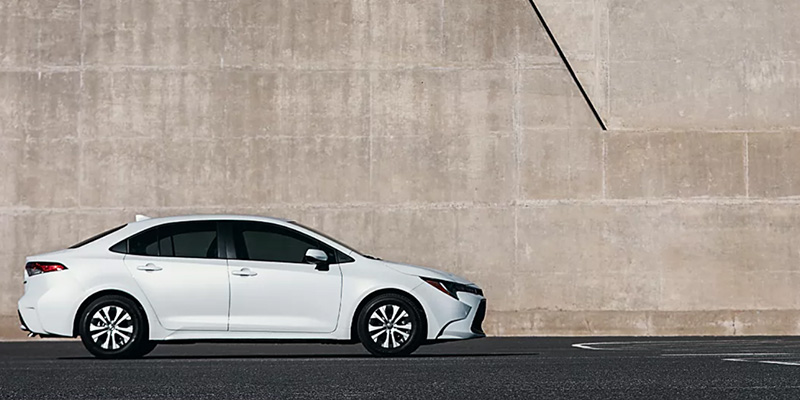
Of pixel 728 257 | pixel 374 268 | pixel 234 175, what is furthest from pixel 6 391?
pixel 728 257

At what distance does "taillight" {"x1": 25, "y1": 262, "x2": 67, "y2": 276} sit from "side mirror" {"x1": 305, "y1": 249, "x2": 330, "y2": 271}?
2.47 m

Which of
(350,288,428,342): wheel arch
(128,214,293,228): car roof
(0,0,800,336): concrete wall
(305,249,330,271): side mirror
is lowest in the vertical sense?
(350,288,428,342): wheel arch

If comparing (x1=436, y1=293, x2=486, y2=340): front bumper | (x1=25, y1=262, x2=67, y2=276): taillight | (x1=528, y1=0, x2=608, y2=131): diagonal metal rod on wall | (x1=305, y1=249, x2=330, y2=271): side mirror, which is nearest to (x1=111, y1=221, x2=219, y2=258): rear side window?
(x1=25, y1=262, x2=67, y2=276): taillight

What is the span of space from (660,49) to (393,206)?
4.93 metres

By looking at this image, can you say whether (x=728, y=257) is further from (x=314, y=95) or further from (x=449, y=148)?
(x=314, y=95)

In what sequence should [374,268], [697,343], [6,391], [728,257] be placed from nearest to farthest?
1. [6,391]
2. [374,268]
3. [697,343]
4. [728,257]

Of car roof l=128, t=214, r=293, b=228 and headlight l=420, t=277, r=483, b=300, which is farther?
car roof l=128, t=214, r=293, b=228

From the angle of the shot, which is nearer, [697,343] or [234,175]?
[697,343]

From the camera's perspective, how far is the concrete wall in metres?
19.4

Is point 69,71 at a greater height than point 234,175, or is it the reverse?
point 69,71

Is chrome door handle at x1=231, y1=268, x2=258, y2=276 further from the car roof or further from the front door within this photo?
the car roof

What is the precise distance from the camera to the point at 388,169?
19578 mm

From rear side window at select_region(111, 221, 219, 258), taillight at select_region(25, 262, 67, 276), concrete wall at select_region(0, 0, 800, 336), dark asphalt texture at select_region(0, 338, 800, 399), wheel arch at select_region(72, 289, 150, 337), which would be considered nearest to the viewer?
dark asphalt texture at select_region(0, 338, 800, 399)

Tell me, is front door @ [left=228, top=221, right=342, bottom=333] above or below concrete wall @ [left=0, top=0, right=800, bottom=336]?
below
